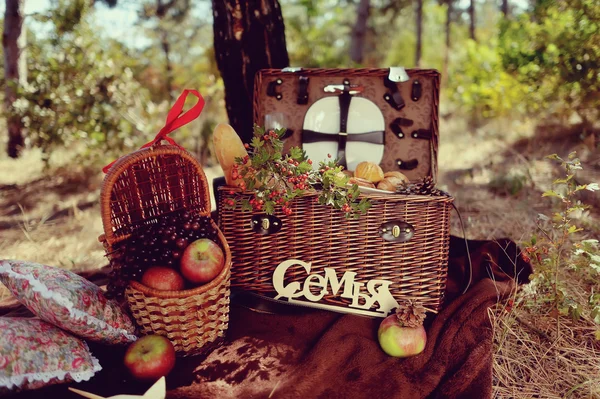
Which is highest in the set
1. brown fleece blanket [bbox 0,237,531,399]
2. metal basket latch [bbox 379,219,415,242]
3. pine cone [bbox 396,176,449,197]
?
pine cone [bbox 396,176,449,197]

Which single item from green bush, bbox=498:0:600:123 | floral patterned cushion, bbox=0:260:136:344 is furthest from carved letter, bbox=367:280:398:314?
green bush, bbox=498:0:600:123

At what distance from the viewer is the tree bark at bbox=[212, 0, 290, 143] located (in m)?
2.89

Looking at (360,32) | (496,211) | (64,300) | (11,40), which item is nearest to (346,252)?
(64,300)

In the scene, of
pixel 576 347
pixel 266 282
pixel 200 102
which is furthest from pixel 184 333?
pixel 576 347

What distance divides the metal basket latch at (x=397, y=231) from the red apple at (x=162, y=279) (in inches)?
34.2

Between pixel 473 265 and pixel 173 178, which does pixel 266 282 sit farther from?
pixel 473 265

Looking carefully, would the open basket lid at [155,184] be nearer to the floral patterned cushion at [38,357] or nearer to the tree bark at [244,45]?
the floral patterned cushion at [38,357]

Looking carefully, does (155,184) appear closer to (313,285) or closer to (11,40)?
(313,285)

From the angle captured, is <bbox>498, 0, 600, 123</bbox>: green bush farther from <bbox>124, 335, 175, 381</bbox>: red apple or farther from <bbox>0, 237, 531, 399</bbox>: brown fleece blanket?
<bbox>124, 335, 175, 381</bbox>: red apple

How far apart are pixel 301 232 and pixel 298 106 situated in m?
0.96

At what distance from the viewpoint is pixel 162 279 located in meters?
1.73

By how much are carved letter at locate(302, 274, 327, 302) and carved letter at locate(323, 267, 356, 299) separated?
28 mm

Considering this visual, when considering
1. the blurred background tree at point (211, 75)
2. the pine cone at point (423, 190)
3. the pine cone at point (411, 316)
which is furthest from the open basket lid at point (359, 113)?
the pine cone at point (411, 316)

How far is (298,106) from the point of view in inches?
107
